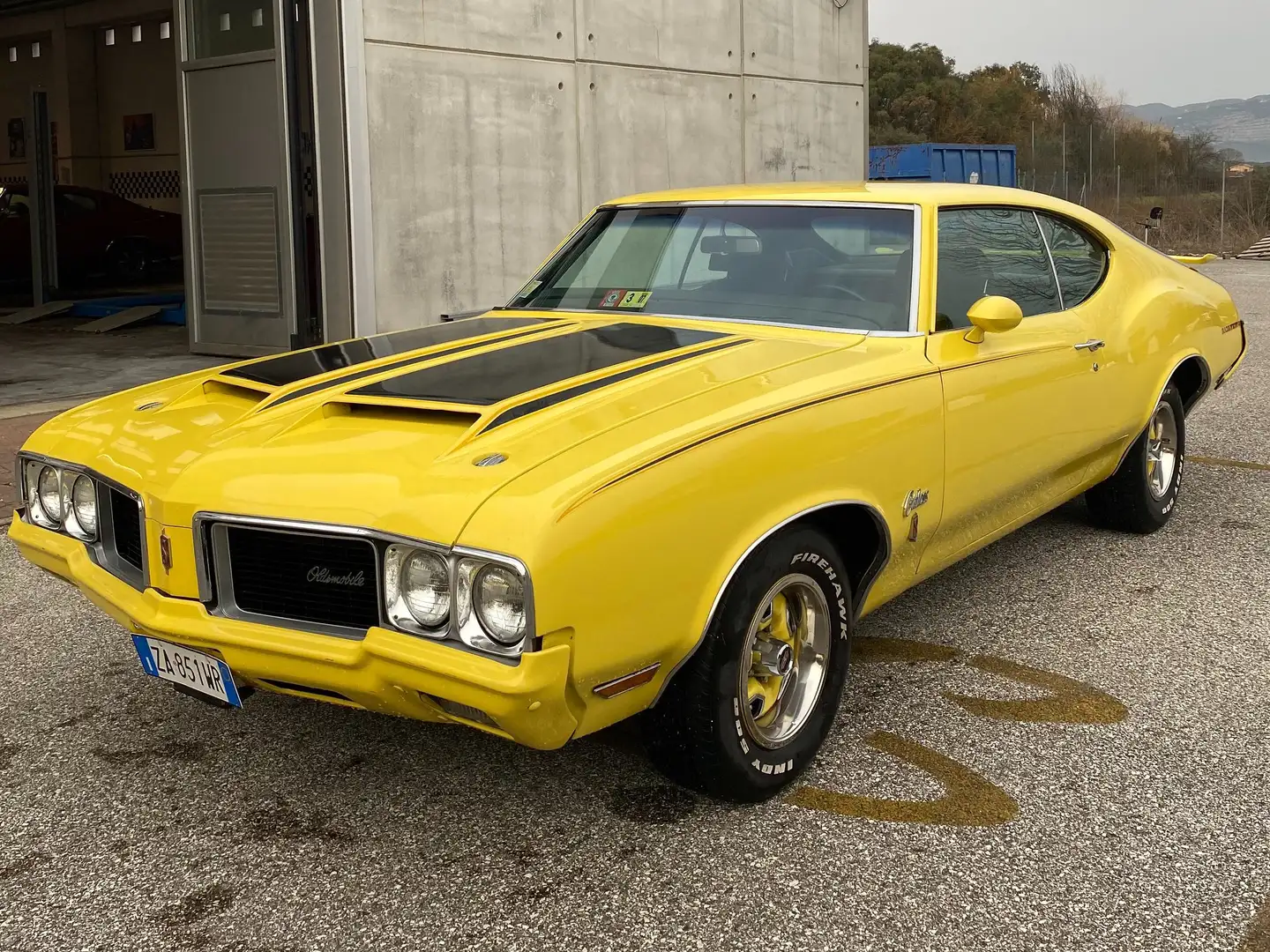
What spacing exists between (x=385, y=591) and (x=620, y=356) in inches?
43.4

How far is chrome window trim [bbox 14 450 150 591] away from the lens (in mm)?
2980

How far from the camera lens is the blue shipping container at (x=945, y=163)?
22875 millimetres

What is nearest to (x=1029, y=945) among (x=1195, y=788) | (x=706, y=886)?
(x=706, y=886)

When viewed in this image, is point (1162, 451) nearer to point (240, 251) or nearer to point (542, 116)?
point (542, 116)

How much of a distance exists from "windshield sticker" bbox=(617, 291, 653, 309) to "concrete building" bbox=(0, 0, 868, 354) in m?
6.32

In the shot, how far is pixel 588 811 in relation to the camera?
3049mm

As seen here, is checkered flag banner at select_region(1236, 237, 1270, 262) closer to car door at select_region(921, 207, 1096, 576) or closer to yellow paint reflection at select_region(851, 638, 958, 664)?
car door at select_region(921, 207, 1096, 576)

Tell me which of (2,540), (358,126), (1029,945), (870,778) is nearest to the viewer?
(1029,945)

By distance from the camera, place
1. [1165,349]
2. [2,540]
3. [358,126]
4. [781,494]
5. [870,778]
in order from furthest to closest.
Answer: [358,126] → [2,540] → [1165,349] → [870,778] → [781,494]

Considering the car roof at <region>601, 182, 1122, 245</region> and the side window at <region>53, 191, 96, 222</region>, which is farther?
the side window at <region>53, 191, 96, 222</region>

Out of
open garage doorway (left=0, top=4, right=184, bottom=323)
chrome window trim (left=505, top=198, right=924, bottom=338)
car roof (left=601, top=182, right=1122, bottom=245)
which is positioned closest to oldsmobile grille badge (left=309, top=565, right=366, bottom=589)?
chrome window trim (left=505, top=198, right=924, bottom=338)

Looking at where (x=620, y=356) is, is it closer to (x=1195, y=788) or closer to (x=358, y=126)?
(x=1195, y=788)

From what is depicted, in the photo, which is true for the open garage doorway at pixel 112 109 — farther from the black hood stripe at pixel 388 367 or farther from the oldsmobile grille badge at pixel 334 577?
the oldsmobile grille badge at pixel 334 577

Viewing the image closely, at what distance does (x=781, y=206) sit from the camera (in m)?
4.14
